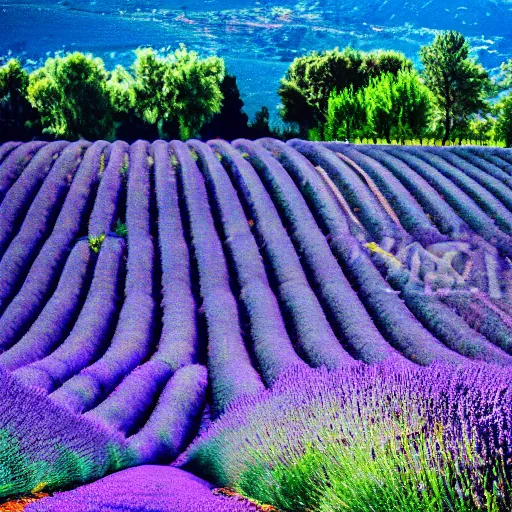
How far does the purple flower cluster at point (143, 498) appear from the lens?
439 cm

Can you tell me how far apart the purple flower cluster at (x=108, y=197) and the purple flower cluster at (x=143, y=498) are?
11.3 meters

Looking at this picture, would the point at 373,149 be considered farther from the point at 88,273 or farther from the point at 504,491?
the point at 504,491

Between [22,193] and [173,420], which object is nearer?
[173,420]

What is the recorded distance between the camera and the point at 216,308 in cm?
1270

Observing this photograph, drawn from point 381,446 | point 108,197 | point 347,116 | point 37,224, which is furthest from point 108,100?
point 381,446

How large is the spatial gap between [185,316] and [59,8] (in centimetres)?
8463

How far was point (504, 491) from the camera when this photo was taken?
3863 millimetres

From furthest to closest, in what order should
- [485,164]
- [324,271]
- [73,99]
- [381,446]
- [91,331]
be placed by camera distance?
[73,99]
[485,164]
[324,271]
[91,331]
[381,446]

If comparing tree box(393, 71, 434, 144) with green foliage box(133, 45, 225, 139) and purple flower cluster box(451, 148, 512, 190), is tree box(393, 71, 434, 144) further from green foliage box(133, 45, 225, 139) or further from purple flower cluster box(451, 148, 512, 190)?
green foliage box(133, 45, 225, 139)

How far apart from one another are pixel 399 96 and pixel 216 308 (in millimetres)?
25606

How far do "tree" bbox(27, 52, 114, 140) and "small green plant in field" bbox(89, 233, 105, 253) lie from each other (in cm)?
2806

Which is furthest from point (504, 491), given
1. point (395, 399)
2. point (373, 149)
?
point (373, 149)

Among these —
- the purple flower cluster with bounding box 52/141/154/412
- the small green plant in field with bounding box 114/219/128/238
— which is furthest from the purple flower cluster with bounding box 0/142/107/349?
the purple flower cluster with bounding box 52/141/154/412

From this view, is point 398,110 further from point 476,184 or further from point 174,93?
point 174,93
